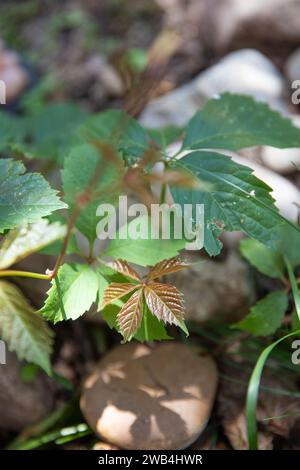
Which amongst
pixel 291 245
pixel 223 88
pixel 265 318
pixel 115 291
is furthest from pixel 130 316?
pixel 223 88

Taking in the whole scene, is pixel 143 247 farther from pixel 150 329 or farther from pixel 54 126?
pixel 54 126

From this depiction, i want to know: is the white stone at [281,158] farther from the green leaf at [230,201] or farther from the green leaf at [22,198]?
the green leaf at [22,198]

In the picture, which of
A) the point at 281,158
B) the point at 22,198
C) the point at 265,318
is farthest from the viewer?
the point at 281,158

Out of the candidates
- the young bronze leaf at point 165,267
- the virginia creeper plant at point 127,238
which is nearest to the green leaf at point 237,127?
the virginia creeper plant at point 127,238

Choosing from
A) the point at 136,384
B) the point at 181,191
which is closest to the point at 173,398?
the point at 136,384

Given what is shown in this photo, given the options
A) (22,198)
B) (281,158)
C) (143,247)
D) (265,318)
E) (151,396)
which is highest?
(281,158)
